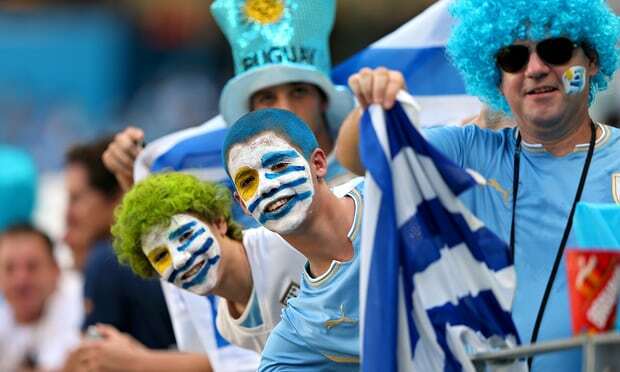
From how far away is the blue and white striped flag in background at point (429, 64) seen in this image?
7047mm

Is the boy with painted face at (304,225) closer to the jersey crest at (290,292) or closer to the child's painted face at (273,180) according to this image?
the child's painted face at (273,180)

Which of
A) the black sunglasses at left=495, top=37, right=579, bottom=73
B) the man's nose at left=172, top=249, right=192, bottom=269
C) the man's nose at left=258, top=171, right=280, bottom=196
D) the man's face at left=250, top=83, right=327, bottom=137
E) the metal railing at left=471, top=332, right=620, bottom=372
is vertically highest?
the man's face at left=250, top=83, right=327, bottom=137

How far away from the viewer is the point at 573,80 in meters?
5.27

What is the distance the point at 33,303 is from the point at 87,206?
149cm

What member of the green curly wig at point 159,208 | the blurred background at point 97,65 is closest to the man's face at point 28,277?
the green curly wig at point 159,208

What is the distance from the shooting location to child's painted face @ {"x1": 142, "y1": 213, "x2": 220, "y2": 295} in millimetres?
6055

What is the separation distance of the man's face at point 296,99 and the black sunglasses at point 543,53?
1.53 metres

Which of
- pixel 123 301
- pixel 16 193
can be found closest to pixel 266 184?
pixel 123 301

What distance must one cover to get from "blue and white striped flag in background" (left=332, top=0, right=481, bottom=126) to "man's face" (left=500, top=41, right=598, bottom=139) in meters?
1.64

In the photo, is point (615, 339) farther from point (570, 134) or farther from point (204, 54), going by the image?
point (204, 54)

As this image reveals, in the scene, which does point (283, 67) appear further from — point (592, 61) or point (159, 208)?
point (592, 61)

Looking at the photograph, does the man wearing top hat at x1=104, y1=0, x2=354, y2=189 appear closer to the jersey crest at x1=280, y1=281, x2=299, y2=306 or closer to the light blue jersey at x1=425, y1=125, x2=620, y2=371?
the jersey crest at x1=280, y1=281, x2=299, y2=306

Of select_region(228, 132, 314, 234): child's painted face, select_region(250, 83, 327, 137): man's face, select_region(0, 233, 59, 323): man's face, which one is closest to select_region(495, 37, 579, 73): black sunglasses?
select_region(228, 132, 314, 234): child's painted face

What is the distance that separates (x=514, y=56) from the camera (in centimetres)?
534
